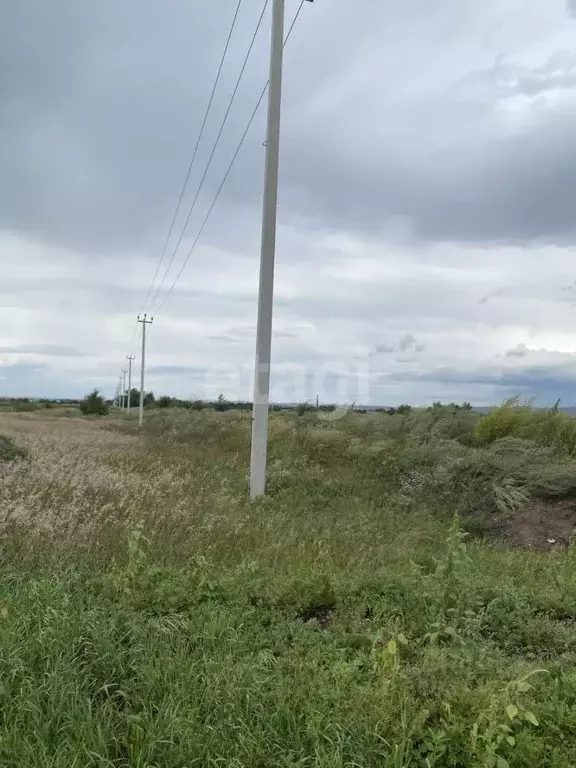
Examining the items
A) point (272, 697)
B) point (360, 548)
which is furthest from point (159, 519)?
point (272, 697)

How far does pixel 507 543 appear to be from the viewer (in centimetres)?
855

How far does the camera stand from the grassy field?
276 cm

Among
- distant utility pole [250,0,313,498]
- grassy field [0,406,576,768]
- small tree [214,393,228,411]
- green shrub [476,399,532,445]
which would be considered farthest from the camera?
small tree [214,393,228,411]

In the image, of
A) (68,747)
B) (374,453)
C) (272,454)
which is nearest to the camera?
(68,747)

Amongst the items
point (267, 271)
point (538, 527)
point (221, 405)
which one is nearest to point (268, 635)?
point (538, 527)

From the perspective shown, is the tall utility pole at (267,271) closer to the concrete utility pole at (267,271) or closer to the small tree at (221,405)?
the concrete utility pole at (267,271)

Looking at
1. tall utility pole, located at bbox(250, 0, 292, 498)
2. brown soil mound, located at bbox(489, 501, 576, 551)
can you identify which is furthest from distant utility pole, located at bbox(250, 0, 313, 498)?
brown soil mound, located at bbox(489, 501, 576, 551)

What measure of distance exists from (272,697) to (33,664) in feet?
4.35

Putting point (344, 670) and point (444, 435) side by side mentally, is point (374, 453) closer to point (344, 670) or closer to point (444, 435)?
point (444, 435)

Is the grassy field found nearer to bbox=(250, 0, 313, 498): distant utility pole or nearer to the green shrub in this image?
bbox=(250, 0, 313, 498): distant utility pole

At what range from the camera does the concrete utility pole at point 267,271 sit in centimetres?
991

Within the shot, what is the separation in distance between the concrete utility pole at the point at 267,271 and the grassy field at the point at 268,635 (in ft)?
3.92

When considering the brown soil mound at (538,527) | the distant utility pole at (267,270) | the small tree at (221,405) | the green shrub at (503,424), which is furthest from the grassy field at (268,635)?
the small tree at (221,405)

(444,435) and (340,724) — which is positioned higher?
(444,435)
